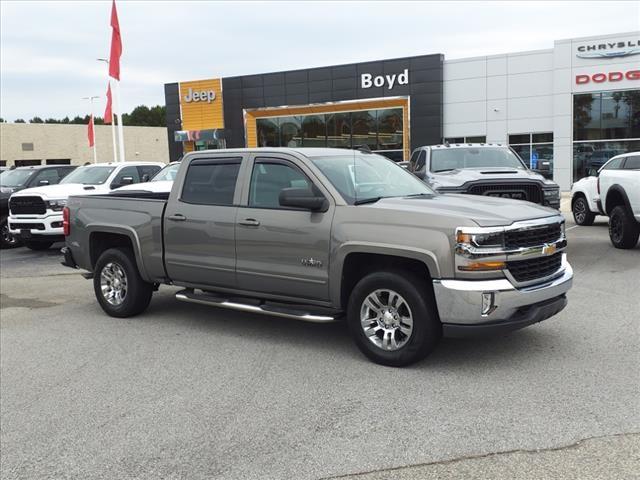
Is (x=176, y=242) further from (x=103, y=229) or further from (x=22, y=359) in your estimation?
(x=22, y=359)

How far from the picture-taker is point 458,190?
10.2 meters

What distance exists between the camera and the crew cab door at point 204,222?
655 cm

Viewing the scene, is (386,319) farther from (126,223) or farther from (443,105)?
(443,105)

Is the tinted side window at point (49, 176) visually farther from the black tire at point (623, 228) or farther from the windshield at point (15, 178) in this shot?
the black tire at point (623, 228)

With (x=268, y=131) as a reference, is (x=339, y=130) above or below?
below

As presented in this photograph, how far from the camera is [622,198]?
11.4 metres

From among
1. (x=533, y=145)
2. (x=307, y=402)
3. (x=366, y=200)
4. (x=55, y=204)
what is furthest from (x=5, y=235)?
(x=533, y=145)

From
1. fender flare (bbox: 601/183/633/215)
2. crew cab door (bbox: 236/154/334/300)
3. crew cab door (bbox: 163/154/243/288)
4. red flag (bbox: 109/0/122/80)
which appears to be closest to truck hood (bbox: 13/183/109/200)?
crew cab door (bbox: 163/154/243/288)

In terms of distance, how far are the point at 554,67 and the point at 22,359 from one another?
2857 cm

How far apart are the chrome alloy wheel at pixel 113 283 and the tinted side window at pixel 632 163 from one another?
916cm

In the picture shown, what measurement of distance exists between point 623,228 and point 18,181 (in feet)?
46.5

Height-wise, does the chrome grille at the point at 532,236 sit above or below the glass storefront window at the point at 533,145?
below

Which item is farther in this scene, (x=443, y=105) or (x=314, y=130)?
(x=314, y=130)

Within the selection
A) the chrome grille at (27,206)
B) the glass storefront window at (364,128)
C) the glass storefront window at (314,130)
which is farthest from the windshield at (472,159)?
the glass storefront window at (314,130)
